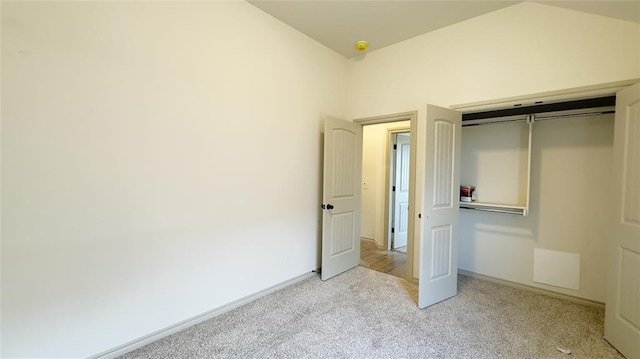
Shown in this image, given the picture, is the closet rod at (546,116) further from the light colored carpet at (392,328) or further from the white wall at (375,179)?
the light colored carpet at (392,328)

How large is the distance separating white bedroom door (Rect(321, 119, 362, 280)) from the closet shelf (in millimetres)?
Answer: 1397

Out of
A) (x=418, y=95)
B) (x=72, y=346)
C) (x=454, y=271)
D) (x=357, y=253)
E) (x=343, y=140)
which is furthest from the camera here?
(x=357, y=253)

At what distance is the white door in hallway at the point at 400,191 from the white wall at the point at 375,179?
219 mm

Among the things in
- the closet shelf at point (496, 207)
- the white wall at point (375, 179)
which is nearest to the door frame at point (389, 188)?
the white wall at point (375, 179)

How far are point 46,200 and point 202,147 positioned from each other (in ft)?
3.36

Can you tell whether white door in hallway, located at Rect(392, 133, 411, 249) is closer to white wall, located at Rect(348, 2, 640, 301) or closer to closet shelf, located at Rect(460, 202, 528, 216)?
white wall, located at Rect(348, 2, 640, 301)

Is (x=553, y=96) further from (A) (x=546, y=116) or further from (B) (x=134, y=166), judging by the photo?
(B) (x=134, y=166)

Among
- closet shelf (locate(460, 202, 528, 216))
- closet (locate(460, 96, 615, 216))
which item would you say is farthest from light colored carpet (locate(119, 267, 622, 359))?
closet (locate(460, 96, 615, 216))

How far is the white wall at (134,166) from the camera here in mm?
1518

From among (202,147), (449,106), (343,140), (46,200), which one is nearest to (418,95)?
(449,106)

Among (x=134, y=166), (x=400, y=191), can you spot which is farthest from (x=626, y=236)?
(x=134, y=166)

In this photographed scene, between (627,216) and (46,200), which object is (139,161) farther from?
(627,216)

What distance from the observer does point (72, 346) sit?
1.67 meters

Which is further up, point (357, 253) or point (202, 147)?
point (202, 147)
